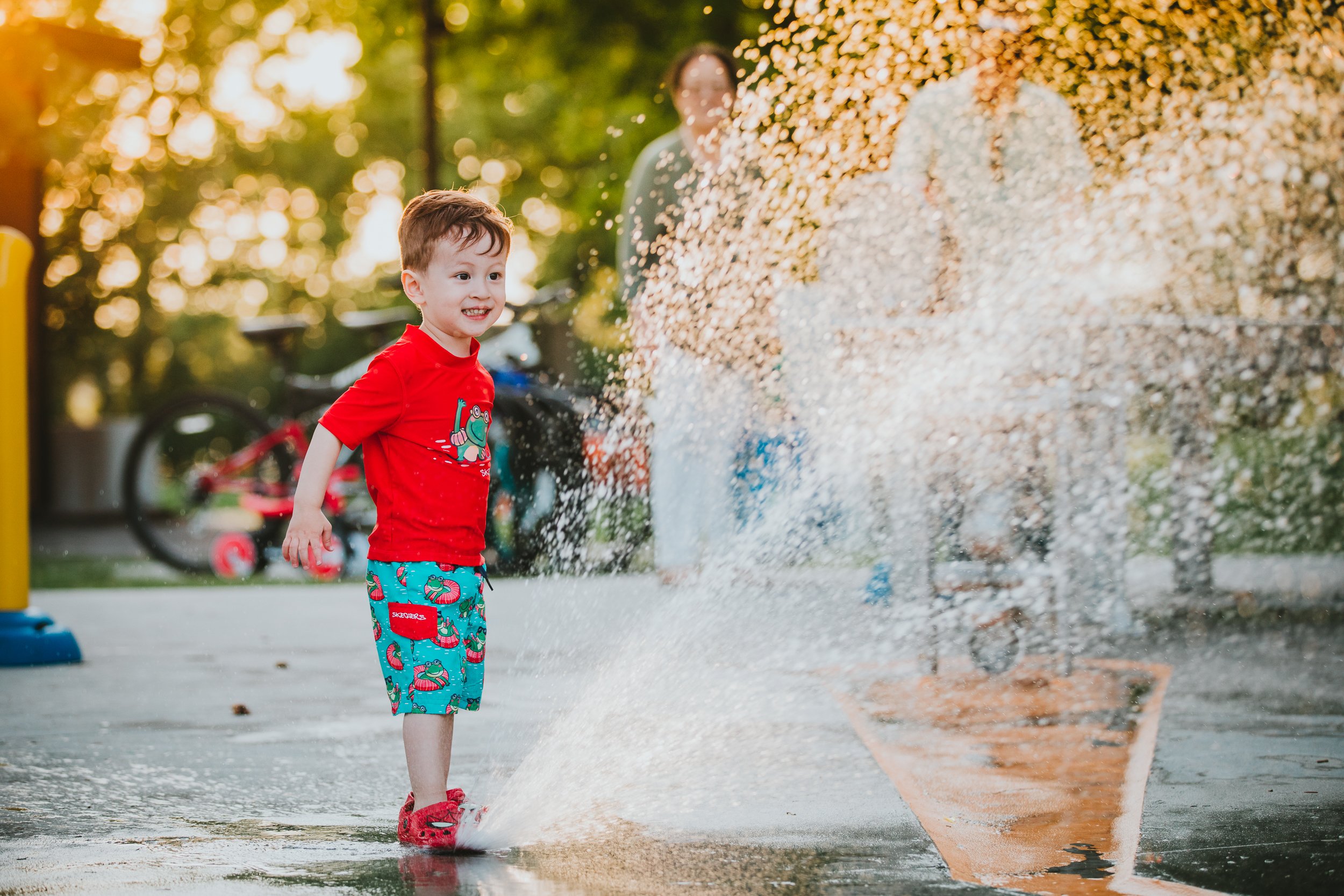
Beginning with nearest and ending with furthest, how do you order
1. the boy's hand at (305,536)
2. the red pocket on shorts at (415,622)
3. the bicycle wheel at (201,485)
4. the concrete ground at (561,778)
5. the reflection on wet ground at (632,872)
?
the reflection on wet ground at (632,872), the concrete ground at (561,778), the boy's hand at (305,536), the red pocket on shorts at (415,622), the bicycle wheel at (201,485)

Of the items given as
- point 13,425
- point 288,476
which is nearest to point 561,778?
point 13,425

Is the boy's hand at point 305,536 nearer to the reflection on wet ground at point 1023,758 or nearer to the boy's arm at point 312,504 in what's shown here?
the boy's arm at point 312,504

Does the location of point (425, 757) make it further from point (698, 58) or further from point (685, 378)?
point (698, 58)

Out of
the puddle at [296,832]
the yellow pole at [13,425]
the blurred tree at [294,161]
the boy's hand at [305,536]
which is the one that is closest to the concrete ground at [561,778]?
the puddle at [296,832]

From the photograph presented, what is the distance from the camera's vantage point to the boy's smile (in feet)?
9.43

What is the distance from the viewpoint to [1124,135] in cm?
610

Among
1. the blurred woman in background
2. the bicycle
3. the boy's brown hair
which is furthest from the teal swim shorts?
the bicycle

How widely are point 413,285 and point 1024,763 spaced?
5.72 ft

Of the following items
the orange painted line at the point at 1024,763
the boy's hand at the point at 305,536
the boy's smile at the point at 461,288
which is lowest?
the orange painted line at the point at 1024,763

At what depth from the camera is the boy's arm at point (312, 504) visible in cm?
271

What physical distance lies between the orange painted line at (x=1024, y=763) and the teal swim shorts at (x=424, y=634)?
940mm

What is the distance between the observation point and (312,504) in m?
2.75

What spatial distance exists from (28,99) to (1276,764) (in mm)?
14478

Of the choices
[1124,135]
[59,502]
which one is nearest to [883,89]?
[1124,135]
